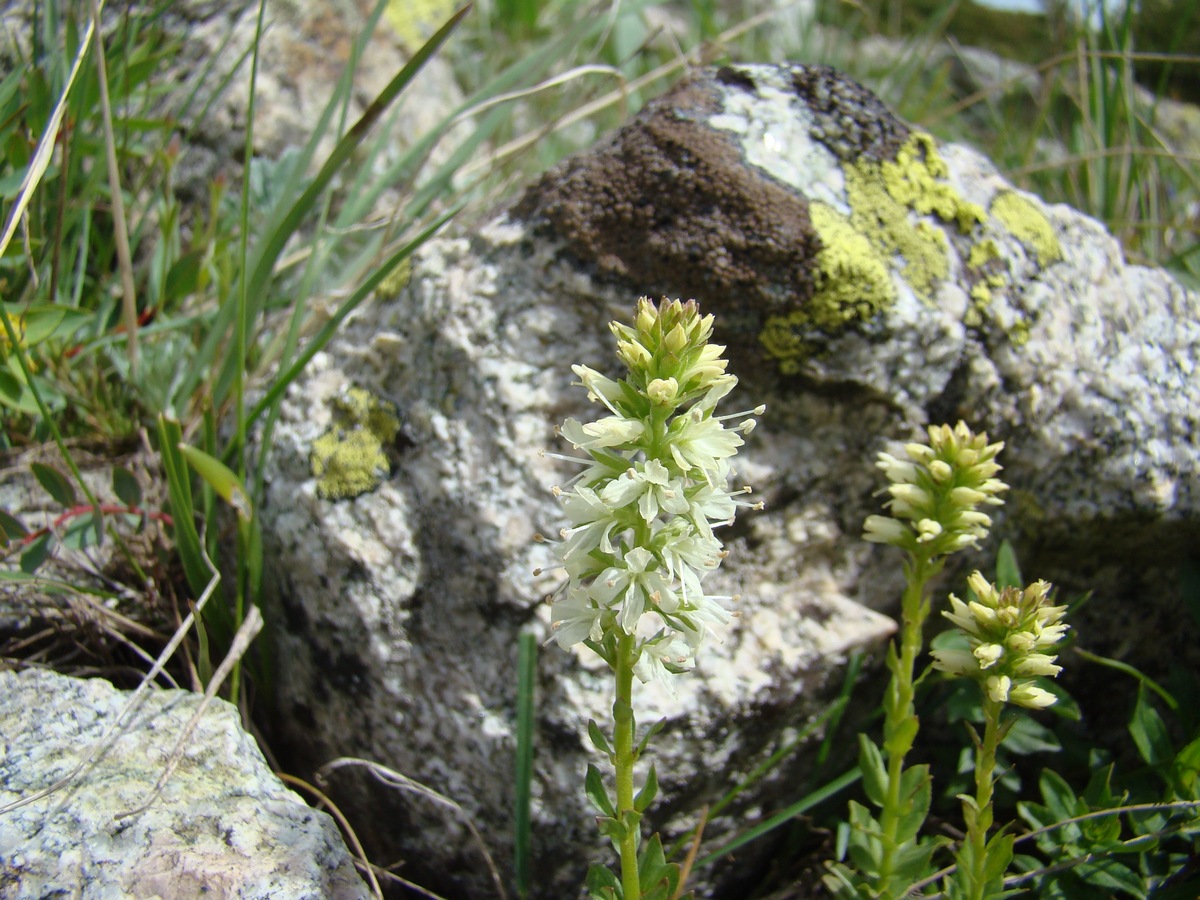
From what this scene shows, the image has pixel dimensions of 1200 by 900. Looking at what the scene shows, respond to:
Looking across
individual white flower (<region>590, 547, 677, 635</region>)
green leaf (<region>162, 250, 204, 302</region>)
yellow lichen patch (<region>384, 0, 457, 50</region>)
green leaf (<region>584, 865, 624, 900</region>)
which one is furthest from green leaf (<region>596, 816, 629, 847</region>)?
yellow lichen patch (<region>384, 0, 457, 50</region>)

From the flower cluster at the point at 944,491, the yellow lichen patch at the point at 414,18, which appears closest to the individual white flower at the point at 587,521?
the flower cluster at the point at 944,491

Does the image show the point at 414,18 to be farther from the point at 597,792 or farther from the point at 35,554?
the point at 597,792

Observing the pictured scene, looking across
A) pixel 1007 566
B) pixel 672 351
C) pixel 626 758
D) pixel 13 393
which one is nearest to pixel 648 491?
pixel 672 351

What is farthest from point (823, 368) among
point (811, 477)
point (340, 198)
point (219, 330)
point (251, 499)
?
point (340, 198)

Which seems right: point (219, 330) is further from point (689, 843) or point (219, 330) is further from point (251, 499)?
point (689, 843)

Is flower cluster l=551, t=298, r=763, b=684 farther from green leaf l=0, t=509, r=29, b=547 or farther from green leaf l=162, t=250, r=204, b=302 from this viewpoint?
green leaf l=162, t=250, r=204, b=302

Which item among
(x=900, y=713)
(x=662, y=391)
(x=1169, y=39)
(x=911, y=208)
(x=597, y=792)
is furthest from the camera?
(x=1169, y=39)
